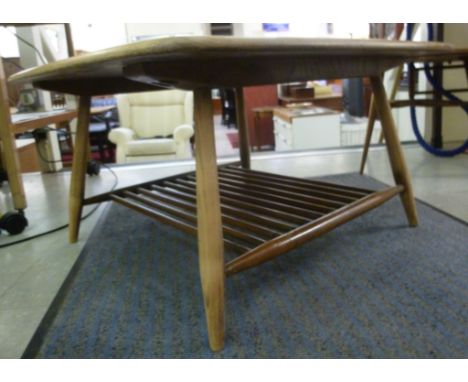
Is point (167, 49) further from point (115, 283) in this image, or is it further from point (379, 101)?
point (379, 101)

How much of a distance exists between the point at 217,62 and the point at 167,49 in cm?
11

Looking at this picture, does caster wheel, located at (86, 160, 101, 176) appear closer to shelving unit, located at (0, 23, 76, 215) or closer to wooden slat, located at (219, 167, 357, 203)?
shelving unit, located at (0, 23, 76, 215)

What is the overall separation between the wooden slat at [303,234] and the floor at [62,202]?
0.30 metres

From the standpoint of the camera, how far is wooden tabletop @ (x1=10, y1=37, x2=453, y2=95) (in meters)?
0.45

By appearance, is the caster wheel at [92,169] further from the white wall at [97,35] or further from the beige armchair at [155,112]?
the white wall at [97,35]

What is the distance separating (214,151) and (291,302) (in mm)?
290

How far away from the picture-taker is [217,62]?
533 millimetres

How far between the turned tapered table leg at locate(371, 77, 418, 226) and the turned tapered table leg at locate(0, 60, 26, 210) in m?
0.95

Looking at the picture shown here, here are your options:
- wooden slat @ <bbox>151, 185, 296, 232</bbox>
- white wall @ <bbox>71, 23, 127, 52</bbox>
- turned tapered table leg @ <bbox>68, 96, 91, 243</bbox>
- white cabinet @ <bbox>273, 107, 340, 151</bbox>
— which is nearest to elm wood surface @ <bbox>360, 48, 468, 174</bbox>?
wooden slat @ <bbox>151, 185, 296, 232</bbox>

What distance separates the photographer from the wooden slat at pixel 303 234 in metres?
0.63

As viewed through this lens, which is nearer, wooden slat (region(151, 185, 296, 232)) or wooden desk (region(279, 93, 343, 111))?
wooden slat (region(151, 185, 296, 232))

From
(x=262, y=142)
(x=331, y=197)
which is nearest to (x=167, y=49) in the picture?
(x=331, y=197)

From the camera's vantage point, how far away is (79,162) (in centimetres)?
101

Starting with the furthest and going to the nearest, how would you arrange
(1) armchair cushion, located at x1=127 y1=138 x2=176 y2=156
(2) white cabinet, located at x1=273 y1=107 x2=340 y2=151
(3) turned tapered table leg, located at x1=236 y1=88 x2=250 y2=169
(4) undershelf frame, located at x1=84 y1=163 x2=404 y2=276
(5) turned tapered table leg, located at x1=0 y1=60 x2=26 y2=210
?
(2) white cabinet, located at x1=273 y1=107 x2=340 y2=151, (1) armchair cushion, located at x1=127 y1=138 x2=176 y2=156, (3) turned tapered table leg, located at x1=236 y1=88 x2=250 y2=169, (5) turned tapered table leg, located at x1=0 y1=60 x2=26 y2=210, (4) undershelf frame, located at x1=84 y1=163 x2=404 y2=276
